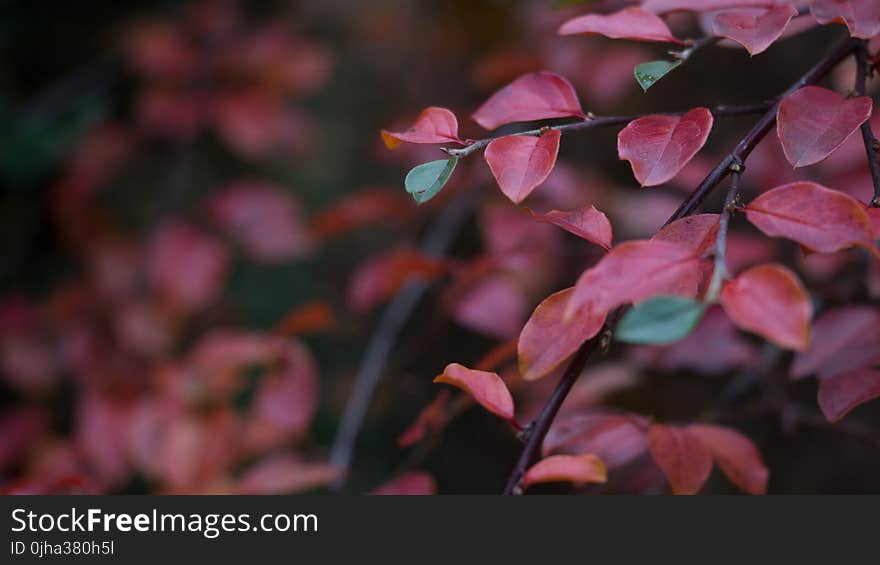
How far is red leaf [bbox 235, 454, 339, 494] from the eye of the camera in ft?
2.72

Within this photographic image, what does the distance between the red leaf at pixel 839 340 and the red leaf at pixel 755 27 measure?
31cm

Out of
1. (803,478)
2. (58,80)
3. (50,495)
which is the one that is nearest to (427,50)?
(58,80)

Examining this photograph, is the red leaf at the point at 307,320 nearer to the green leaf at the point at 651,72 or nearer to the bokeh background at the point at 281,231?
the bokeh background at the point at 281,231

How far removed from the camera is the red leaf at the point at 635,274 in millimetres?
409

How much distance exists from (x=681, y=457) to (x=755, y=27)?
1.07ft

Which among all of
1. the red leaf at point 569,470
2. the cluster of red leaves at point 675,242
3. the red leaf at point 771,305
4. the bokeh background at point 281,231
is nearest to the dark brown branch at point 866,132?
the cluster of red leaves at point 675,242

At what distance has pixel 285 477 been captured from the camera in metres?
0.84

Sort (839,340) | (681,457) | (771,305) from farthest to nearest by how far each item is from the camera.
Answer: (839,340)
(681,457)
(771,305)

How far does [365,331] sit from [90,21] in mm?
819

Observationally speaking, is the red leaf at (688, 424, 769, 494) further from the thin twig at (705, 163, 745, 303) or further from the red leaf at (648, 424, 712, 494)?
the thin twig at (705, 163, 745, 303)

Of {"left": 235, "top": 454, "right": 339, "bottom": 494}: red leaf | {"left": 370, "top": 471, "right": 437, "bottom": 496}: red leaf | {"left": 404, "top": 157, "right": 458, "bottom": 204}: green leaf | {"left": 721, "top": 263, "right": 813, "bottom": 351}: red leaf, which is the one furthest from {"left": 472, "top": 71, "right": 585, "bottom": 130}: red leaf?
{"left": 235, "top": 454, "right": 339, "bottom": 494}: red leaf

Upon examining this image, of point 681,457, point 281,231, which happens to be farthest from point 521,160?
point 281,231

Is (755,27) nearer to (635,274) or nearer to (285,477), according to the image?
(635,274)

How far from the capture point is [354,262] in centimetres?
164
